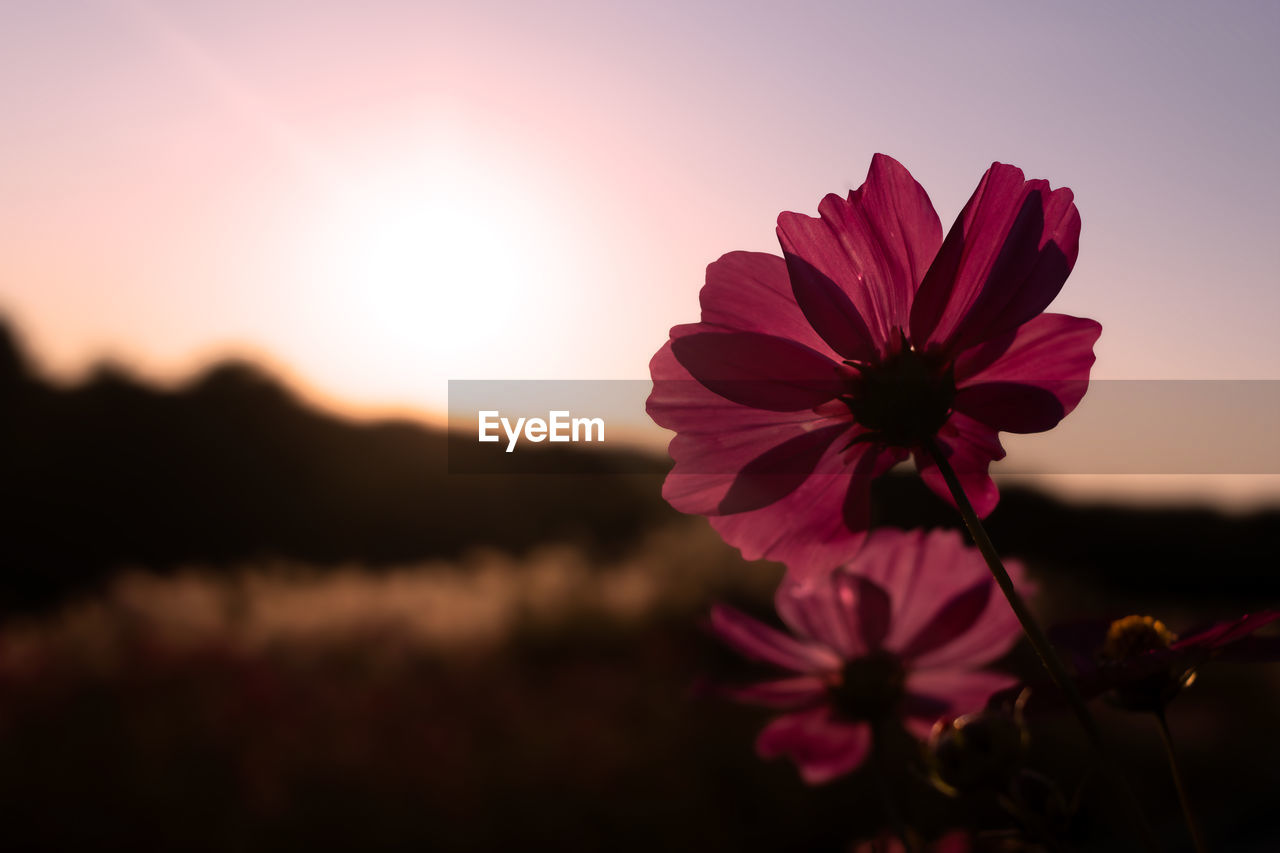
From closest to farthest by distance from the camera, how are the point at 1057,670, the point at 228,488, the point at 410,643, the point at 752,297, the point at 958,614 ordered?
1. the point at 1057,670
2. the point at 752,297
3. the point at 958,614
4. the point at 410,643
5. the point at 228,488

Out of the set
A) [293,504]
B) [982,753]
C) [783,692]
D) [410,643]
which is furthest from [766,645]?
[293,504]

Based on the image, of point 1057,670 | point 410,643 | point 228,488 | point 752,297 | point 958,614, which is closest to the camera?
point 1057,670

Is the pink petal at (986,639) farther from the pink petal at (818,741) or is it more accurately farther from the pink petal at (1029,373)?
the pink petal at (1029,373)

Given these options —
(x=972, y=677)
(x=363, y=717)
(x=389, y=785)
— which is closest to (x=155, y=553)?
(x=363, y=717)

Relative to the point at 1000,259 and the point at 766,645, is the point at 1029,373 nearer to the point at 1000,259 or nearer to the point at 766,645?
the point at 1000,259

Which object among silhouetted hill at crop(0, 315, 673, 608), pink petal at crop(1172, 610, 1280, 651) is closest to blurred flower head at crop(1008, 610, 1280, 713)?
pink petal at crop(1172, 610, 1280, 651)

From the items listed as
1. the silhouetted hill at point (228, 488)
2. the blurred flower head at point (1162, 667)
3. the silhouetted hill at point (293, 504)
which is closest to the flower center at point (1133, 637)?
the blurred flower head at point (1162, 667)

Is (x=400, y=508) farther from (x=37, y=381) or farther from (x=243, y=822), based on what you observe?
(x=243, y=822)
